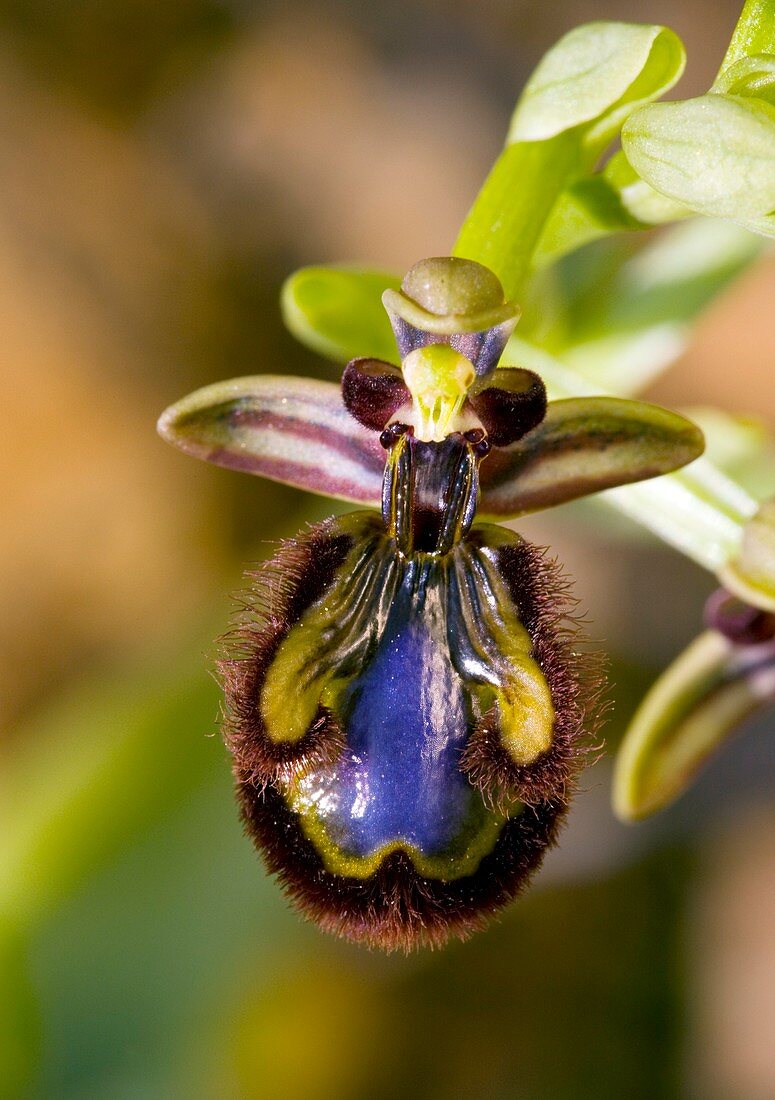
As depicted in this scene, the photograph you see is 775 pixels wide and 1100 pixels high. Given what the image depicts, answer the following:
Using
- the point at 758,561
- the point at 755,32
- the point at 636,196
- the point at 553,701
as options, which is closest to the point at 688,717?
the point at 758,561

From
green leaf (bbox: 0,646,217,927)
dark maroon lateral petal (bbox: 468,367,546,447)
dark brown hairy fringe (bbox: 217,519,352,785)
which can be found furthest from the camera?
green leaf (bbox: 0,646,217,927)

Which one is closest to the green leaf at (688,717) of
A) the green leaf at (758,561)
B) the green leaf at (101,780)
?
the green leaf at (758,561)

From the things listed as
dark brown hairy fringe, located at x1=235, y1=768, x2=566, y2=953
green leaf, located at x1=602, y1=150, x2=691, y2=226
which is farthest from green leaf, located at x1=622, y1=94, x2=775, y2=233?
dark brown hairy fringe, located at x1=235, y1=768, x2=566, y2=953

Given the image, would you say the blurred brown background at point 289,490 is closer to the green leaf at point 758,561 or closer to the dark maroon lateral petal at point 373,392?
the dark maroon lateral petal at point 373,392

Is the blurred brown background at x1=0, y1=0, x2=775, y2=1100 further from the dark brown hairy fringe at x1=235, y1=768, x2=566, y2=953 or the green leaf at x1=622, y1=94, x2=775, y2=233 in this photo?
the green leaf at x1=622, y1=94, x2=775, y2=233

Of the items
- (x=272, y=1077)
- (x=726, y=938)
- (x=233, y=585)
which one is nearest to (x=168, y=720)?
(x=233, y=585)

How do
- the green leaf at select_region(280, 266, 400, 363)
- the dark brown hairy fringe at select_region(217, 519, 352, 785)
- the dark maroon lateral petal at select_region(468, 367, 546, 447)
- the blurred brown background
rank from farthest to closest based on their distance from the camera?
the blurred brown background
the green leaf at select_region(280, 266, 400, 363)
the dark maroon lateral petal at select_region(468, 367, 546, 447)
the dark brown hairy fringe at select_region(217, 519, 352, 785)
